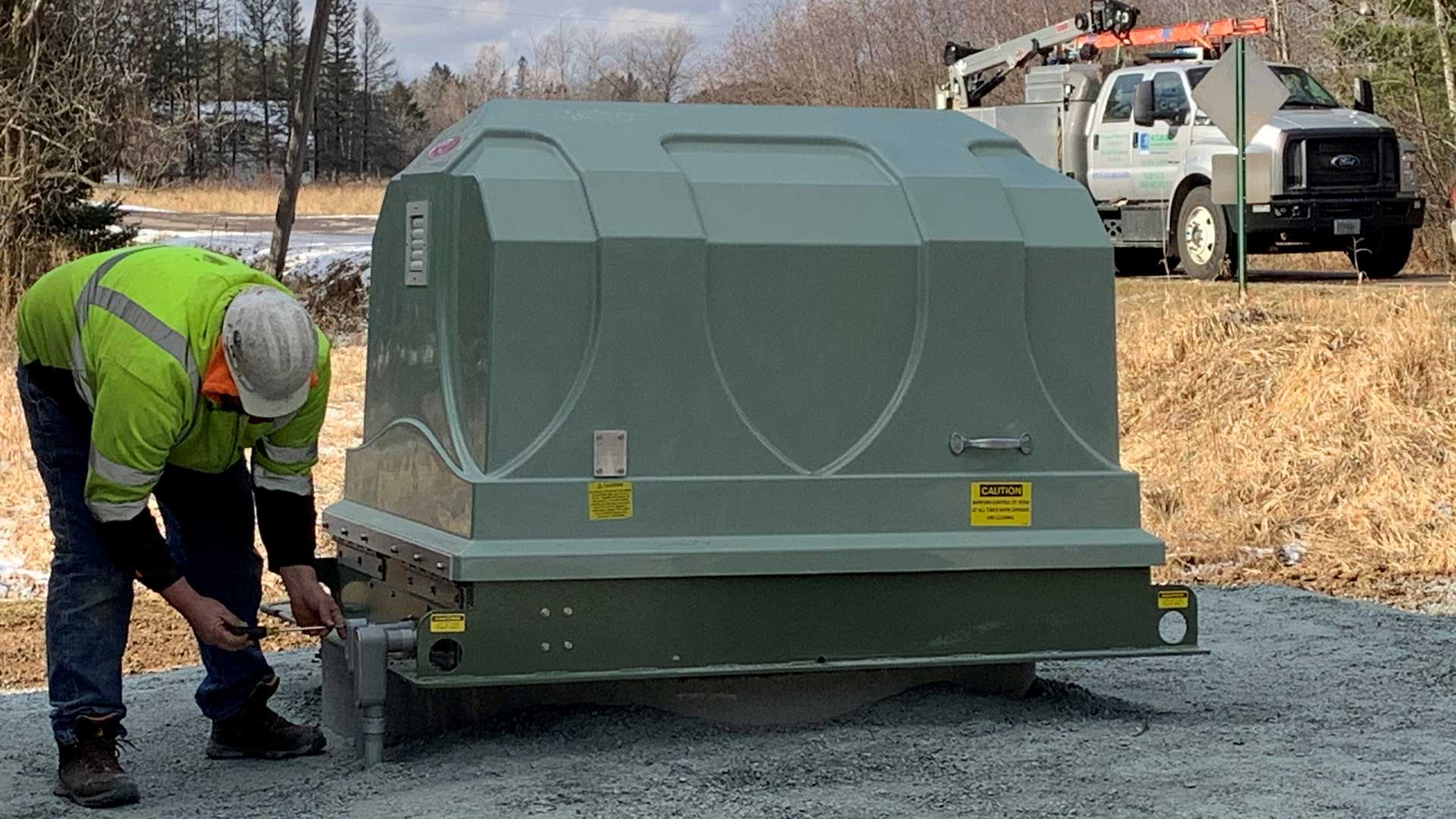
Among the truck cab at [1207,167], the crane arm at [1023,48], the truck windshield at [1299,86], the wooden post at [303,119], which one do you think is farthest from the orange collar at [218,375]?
the wooden post at [303,119]

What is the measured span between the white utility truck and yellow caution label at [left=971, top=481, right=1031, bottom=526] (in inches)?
495

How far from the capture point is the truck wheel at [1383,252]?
18.7 meters

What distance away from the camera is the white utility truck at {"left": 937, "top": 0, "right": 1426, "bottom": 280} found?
18.0 meters

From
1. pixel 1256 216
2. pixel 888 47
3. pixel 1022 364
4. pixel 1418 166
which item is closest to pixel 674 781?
pixel 1022 364

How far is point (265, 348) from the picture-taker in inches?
199

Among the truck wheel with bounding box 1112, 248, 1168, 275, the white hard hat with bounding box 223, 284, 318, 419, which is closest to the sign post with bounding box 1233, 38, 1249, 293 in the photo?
the truck wheel with bounding box 1112, 248, 1168, 275

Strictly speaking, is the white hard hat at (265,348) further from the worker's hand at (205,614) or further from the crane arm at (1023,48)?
the crane arm at (1023,48)

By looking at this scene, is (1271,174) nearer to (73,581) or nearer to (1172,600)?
(1172,600)

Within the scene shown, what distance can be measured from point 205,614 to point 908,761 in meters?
1.95

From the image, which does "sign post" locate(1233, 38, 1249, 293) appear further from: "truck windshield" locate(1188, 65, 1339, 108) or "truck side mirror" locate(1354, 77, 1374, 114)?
"truck side mirror" locate(1354, 77, 1374, 114)

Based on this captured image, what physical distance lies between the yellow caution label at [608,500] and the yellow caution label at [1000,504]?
1.06 meters

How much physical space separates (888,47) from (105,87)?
2219 centimetres

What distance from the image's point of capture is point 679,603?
18.7 feet

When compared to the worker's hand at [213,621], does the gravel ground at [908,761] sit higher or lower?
lower
